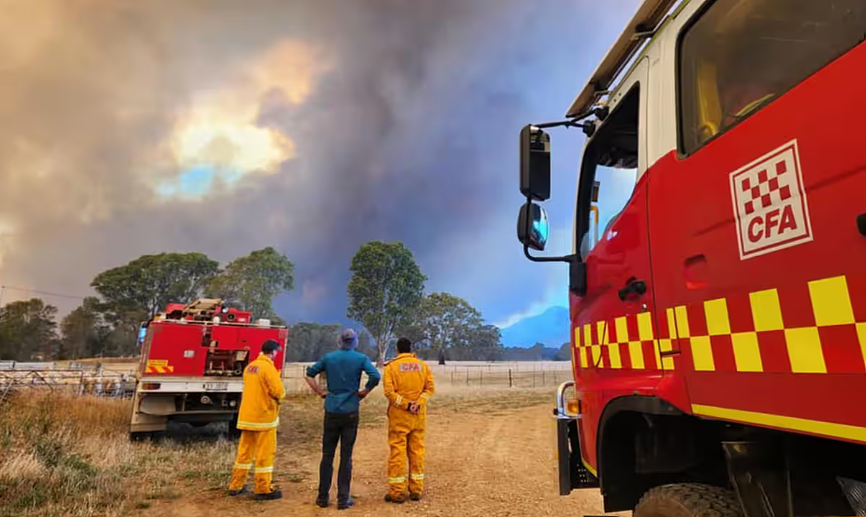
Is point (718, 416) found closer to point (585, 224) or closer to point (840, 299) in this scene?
point (840, 299)

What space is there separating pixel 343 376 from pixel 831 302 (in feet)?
15.9

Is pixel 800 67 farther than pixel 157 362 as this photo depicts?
No

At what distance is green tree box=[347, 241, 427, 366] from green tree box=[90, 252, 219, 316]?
1445cm

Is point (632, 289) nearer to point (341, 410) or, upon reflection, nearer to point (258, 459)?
point (341, 410)

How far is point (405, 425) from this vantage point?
5352 mm

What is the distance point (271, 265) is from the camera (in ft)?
114

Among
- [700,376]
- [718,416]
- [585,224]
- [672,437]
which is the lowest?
[672,437]

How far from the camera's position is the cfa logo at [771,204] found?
3.90 feet

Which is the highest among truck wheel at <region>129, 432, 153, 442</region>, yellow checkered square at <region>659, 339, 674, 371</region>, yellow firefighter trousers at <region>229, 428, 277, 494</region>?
yellow checkered square at <region>659, 339, 674, 371</region>

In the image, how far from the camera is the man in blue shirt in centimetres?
513

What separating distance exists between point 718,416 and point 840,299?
57 cm

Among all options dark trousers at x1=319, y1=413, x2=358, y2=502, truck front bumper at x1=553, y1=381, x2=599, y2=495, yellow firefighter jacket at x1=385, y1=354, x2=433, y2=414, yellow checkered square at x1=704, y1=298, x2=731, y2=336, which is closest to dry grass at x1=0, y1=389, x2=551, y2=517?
dark trousers at x1=319, y1=413, x2=358, y2=502

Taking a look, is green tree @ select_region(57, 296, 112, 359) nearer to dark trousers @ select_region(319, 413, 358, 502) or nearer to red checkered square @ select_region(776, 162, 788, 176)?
dark trousers @ select_region(319, 413, 358, 502)

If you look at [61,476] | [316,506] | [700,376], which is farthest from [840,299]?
[61,476]
